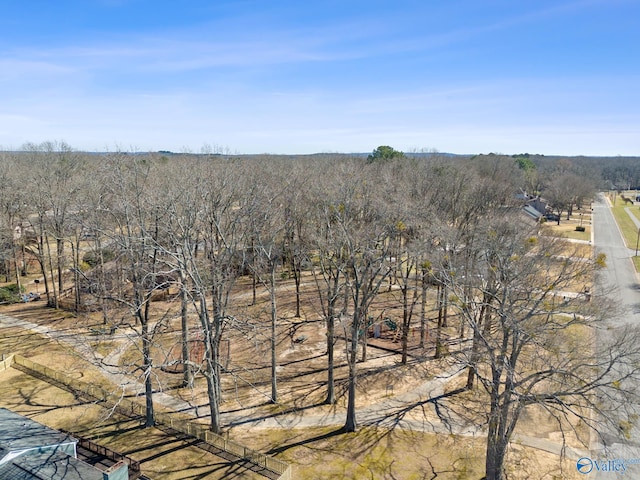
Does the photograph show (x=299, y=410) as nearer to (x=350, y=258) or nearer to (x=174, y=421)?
(x=174, y=421)

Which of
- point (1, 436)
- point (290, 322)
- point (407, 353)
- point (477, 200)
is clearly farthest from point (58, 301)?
point (477, 200)

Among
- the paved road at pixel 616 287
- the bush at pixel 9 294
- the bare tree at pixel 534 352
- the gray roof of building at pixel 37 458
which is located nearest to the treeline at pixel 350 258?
the bare tree at pixel 534 352

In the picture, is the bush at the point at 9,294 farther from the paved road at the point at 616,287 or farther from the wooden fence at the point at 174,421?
the paved road at the point at 616,287

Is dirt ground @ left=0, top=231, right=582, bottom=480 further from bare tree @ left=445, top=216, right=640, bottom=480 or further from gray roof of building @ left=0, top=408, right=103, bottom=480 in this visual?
bare tree @ left=445, top=216, right=640, bottom=480

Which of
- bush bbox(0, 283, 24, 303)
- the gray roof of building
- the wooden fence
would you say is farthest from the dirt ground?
bush bbox(0, 283, 24, 303)

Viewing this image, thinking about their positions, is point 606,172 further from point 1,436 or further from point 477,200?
point 1,436

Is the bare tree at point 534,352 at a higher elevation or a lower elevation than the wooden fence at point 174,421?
higher
